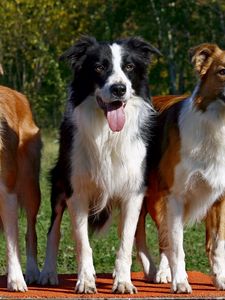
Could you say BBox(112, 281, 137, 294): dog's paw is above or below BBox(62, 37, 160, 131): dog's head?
below

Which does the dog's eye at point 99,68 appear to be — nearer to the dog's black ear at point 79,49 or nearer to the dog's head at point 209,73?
the dog's black ear at point 79,49

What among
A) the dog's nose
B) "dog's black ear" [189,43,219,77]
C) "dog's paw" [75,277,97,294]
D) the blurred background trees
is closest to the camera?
the dog's nose

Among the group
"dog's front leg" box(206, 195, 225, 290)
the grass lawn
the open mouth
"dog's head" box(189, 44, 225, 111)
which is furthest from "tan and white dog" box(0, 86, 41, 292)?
"dog's head" box(189, 44, 225, 111)

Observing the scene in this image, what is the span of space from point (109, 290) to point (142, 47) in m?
2.20

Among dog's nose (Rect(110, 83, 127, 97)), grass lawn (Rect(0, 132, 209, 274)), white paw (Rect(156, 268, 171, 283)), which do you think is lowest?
grass lawn (Rect(0, 132, 209, 274))

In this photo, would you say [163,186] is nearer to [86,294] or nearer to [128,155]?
[128,155]

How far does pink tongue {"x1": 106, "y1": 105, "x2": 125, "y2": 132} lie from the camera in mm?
7268

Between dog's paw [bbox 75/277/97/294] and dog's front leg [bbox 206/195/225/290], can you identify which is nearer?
dog's paw [bbox 75/277/97/294]

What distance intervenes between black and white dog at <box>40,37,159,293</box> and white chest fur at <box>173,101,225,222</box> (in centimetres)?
37

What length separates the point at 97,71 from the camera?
7.25 metres

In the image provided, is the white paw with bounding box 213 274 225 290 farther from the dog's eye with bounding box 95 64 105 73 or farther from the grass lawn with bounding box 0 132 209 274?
the dog's eye with bounding box 95 64 105 73

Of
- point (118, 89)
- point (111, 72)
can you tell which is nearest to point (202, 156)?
point (118, 89)

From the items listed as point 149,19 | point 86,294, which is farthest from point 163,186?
point 149,19

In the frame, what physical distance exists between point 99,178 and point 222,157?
110 centimetres
